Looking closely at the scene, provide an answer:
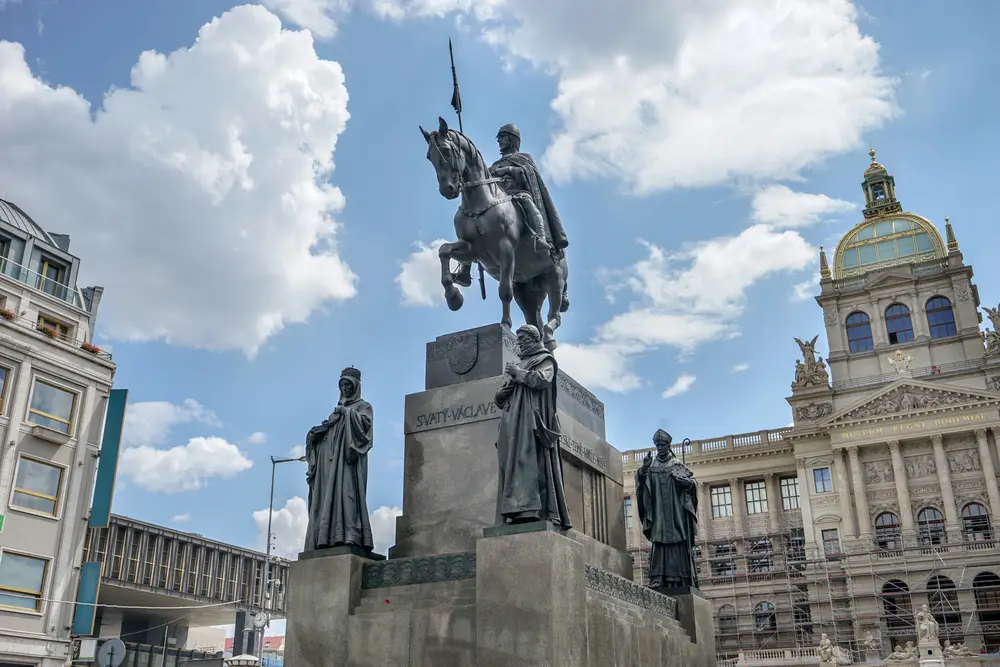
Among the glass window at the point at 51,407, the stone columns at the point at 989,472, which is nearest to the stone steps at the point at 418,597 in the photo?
the glass window at the point at 51,407

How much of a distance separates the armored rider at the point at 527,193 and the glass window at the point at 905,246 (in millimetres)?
70134

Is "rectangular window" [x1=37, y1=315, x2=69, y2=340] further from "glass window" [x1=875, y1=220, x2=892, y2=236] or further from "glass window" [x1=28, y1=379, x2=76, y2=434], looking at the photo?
"glass window" [x1=875, y1=220, x2=892, y2=236]

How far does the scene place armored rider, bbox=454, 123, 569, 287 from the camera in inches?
469

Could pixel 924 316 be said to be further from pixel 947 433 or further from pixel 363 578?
pixel 363 578

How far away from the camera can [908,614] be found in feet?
196

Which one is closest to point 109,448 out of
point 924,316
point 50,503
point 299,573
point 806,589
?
point 50,503

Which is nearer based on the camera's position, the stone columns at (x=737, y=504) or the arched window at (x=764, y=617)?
the arched window at (x=764, y=617)

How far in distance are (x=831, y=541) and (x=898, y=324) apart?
18684 millimetres

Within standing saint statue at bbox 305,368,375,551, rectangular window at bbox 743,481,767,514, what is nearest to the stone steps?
standing saint statue at bbox 305,368,375,551

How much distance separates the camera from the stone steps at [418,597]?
916 centimetres

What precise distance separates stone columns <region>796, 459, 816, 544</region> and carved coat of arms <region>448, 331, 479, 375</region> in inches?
2374

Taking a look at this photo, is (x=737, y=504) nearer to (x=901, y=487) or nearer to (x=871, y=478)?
(x=871, y=478)

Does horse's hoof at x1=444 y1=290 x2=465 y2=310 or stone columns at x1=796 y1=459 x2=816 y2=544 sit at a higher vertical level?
stone columns at x1=796 y1=459 x2=816 y2=544

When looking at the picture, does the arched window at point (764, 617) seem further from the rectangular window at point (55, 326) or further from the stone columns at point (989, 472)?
the rectangular window at point (55, 326)
